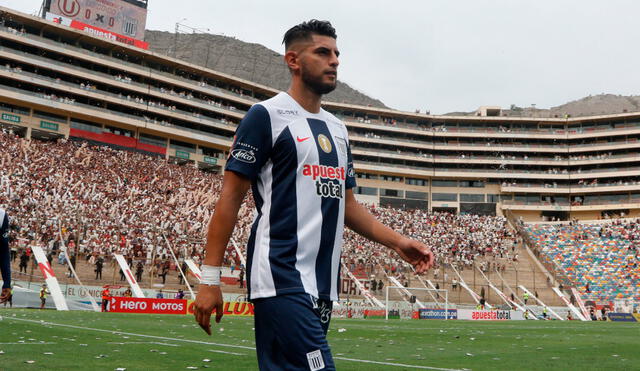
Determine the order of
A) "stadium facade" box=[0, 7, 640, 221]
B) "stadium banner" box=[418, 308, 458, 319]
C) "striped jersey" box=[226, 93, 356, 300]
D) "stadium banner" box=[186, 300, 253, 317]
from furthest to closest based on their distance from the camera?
"stadium facade" box=[0, 7, 640, 221]
"stadium banner" box=[418, 308, 458, 319]
"stadium banner" box=[186, 300, 253, 317]
"striped jersey" box=[226, 93, 356, 300]

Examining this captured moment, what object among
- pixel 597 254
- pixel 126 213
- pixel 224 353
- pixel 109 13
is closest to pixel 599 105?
pixel 597 254

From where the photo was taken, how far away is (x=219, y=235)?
3352 mm

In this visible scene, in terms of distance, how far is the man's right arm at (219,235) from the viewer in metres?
3.23

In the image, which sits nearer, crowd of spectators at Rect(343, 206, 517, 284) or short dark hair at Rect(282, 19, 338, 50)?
short dark hair at Rect(282, 19, 338, 50)

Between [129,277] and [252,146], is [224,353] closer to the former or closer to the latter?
[252,146]

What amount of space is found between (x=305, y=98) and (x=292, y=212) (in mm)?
799

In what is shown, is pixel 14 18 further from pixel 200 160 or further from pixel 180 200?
pixel 180 200

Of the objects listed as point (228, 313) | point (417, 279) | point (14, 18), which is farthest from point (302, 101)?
point (14, 18)

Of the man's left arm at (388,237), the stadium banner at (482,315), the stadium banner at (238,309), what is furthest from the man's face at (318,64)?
the stadium banner at (482,315)

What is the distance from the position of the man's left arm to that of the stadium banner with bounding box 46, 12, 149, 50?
79698mm

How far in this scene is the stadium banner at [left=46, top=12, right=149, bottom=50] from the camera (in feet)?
245

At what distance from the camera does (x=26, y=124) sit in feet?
229

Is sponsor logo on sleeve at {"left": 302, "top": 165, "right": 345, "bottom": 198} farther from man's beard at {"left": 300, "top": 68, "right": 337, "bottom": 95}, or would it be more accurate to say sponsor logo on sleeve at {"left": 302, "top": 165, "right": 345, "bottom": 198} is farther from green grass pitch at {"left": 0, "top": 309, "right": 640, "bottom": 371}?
green grass pitch at {"left": 0, "top": 309, "right": 640, "bottom": 371}

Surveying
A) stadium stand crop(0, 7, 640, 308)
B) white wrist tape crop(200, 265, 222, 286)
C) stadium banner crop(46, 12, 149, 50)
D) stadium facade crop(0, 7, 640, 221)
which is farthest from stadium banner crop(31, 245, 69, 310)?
stadium banner crop(46, 12, 149, 50)
